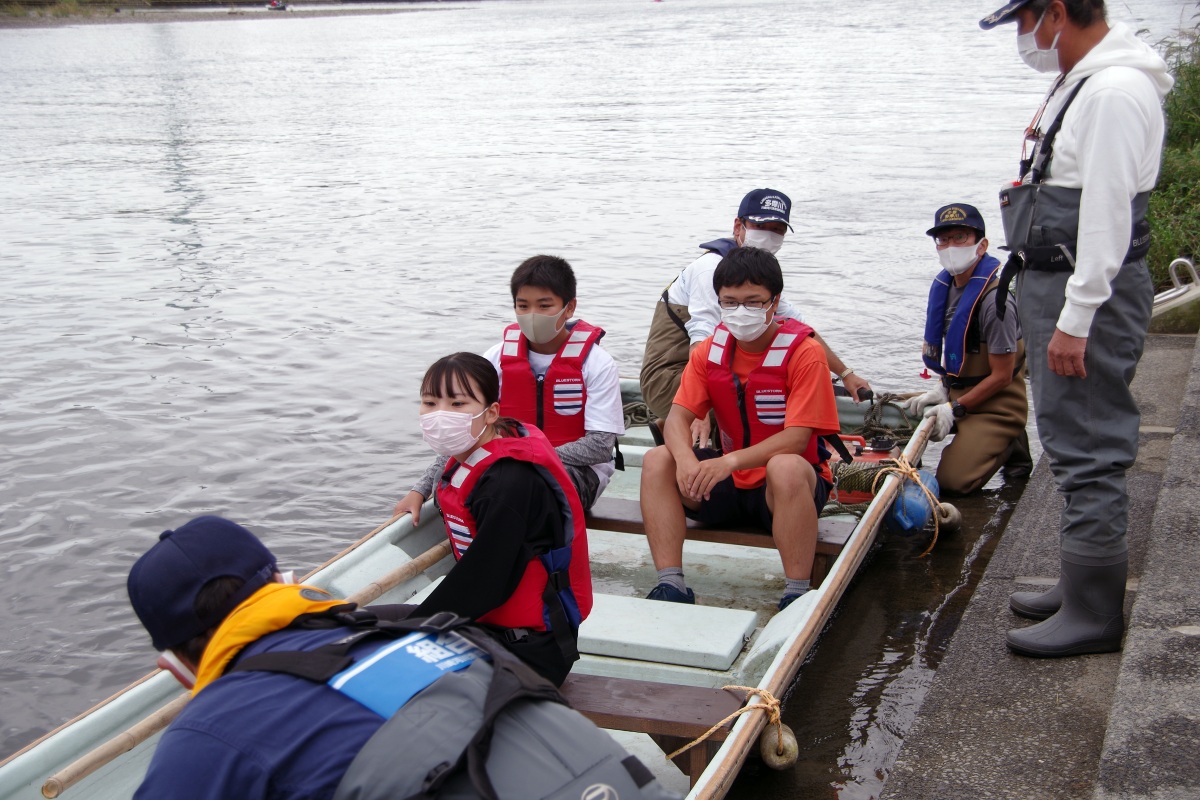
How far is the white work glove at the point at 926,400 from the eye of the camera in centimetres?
614

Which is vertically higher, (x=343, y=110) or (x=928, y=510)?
(x=343, y=110)

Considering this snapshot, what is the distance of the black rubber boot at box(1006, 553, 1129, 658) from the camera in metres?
3.26

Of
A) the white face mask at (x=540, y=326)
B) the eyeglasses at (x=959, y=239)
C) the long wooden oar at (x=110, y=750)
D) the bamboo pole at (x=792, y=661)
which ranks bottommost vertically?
the bamboo pole at (x=792, y=661)

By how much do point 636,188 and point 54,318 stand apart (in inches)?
356

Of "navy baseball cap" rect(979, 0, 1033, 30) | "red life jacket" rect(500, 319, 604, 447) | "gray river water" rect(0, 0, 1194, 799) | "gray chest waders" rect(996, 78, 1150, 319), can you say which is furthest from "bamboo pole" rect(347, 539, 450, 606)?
"navy baseball cap" rect(979, 0, 1033, 30)

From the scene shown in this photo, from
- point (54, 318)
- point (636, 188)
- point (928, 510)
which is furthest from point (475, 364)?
point (636, 188)

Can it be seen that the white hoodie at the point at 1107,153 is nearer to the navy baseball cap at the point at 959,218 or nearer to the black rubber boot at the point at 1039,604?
the black rubber boot at the point at 1039,604

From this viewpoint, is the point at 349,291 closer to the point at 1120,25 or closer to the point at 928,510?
the point at 928,510

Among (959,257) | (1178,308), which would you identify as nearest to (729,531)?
(959,257)

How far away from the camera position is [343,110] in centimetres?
2795

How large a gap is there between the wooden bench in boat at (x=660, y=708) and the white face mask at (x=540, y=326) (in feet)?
5.03

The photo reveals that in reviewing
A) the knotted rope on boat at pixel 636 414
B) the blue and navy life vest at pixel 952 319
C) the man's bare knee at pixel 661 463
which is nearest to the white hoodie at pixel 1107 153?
the man's bare knee at pixel 661 463

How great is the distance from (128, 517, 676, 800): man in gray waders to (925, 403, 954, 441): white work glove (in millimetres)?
4286

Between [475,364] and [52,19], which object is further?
[52,19]
